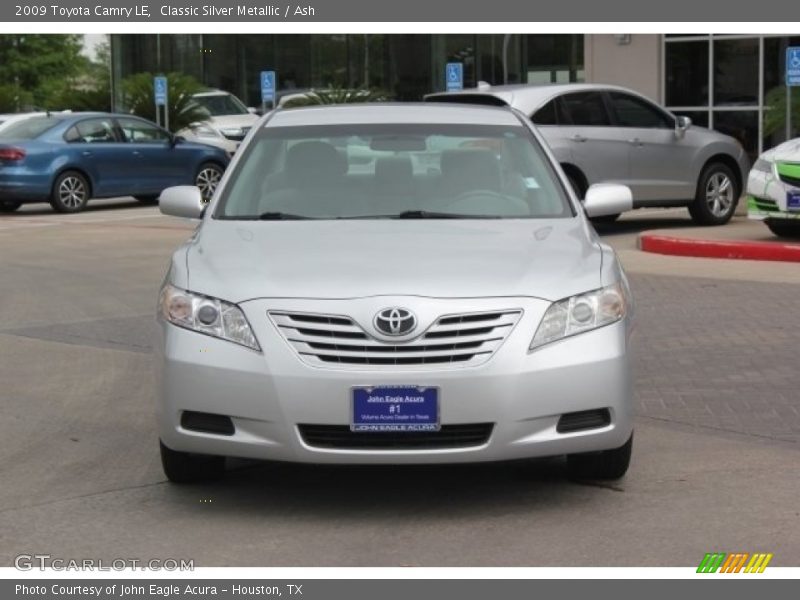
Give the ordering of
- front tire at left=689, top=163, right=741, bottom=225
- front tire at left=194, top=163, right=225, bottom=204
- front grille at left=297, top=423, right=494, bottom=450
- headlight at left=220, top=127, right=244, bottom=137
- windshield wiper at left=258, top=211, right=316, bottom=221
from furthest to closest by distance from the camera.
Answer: headlight at left=220, top=127, right=244, bottom=137
front tire at left=194, top=163, right=225, bottom=204
front tire at left=689, top=163, right=741, bottom=225
windshield wiper at left=258, top=211, right=316, bottom=221
front grille at left=297, top=423, right=494, bottom=450

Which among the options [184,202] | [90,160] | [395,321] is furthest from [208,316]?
[90,160]

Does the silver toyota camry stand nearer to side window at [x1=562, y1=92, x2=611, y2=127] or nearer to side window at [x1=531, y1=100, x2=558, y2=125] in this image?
side window at [x1=531, y1=100, x2=558, y2=125]

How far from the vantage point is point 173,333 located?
6301mm

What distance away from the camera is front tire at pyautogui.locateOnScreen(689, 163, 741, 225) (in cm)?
1880

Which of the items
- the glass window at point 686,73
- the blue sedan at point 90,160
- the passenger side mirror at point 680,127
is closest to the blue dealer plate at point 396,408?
the passenger side mirror at point 680,127

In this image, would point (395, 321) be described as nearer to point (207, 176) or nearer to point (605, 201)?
point (605, 201)

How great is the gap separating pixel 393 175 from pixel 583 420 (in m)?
1.85

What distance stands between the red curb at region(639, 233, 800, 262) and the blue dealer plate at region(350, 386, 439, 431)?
32.7 ft

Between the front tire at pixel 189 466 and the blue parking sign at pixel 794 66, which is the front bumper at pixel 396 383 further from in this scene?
the blue parking sign at pixel 794 66

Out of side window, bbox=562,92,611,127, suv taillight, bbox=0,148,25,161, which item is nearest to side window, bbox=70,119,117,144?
suv taillight, bbox=0,148,25,161

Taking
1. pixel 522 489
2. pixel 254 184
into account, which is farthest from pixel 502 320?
pixel 254 184

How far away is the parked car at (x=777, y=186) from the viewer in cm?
1590

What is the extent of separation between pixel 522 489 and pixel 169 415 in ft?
4.96

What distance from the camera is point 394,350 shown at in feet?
19.7
